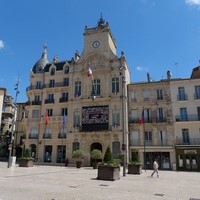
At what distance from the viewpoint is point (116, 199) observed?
8484mm

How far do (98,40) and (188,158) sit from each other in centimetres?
2421

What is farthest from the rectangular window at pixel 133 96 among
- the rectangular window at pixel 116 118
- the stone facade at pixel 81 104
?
the rectangular window at pixel 116 118

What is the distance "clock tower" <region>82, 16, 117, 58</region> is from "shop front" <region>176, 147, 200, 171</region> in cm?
1926

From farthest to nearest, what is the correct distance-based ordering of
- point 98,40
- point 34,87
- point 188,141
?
point 34,87, point 98,40, point 188,141

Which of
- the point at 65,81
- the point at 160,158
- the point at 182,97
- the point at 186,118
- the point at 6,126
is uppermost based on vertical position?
the point at 65,81

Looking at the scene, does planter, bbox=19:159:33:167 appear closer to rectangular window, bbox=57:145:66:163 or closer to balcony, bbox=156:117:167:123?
rectangular window, bbox=57:145:66:163

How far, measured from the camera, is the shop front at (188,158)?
→ 2850 centimetres

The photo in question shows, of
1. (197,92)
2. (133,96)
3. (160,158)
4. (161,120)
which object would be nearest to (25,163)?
(160,158)

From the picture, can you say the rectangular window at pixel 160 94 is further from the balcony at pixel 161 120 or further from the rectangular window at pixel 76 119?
the rectangular window at pixel 76 119

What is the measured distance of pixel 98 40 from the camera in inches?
1474

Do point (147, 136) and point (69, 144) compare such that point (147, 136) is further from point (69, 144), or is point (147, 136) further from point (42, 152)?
point (42, 152)

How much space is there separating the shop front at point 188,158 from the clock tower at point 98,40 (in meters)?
19.3

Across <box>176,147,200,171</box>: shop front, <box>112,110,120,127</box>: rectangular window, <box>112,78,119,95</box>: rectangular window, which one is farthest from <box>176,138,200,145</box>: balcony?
<box>112,78,119,95</box>: rectangular window

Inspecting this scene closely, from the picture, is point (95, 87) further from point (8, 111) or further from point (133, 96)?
point (8, 111)
